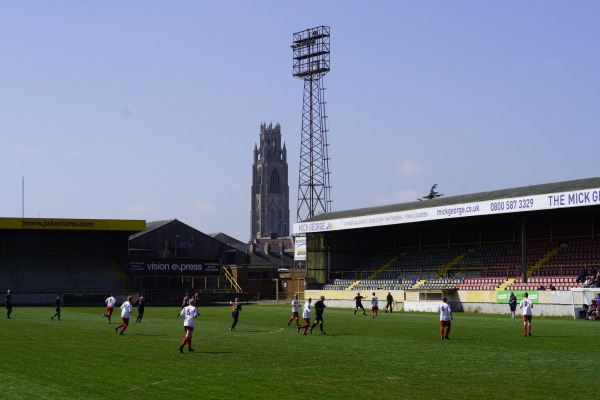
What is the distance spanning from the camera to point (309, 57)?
101m

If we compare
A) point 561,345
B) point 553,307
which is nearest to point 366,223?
point 553,307

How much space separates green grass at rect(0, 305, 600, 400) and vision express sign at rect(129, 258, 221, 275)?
48357 millimetres

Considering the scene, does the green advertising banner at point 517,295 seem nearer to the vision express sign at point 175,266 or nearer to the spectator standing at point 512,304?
the spectator standing at point 512,304

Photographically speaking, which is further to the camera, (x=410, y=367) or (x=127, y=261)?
(x=127, y=261)

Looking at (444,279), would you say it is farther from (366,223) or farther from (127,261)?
(127,261)

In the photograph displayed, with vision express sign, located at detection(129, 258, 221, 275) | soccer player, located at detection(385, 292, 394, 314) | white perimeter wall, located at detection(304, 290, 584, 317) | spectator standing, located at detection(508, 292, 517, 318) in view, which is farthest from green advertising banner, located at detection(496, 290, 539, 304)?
vision express sign, located at detection(129, 258, 221, 275)

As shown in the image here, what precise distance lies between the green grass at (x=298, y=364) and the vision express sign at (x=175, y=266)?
48357 millimetres

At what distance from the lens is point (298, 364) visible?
82.6 ft

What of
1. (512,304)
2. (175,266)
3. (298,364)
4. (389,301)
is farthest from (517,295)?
(175,266)

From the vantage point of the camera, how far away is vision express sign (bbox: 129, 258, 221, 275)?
8978 centimetres

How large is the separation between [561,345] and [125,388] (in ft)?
58.7

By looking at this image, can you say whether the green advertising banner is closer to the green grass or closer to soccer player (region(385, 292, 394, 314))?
soccer player (region(385, 292, 394, 314))

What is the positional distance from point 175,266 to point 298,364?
67360mm

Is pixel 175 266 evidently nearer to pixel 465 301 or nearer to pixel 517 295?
pixel 465 301
